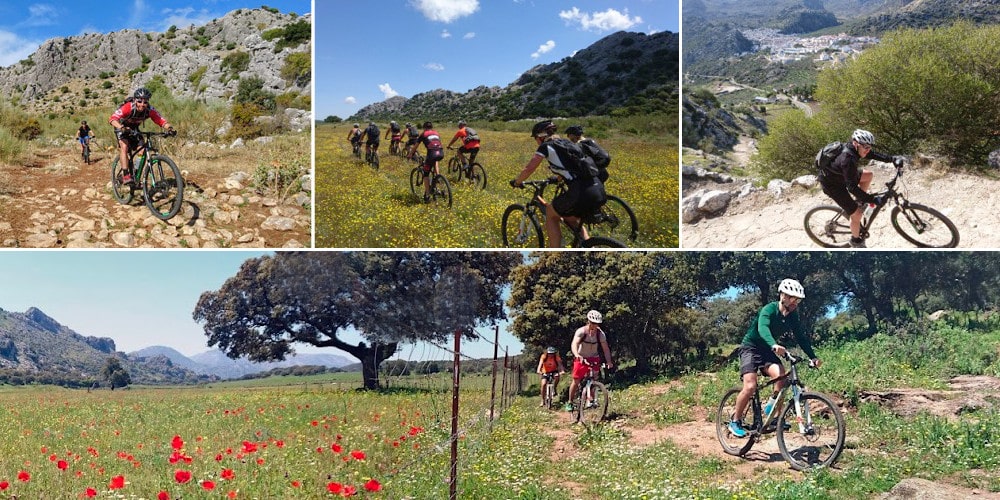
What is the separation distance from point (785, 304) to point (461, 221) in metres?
5.87

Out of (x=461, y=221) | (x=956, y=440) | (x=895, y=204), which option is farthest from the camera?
(x=461, y=221)

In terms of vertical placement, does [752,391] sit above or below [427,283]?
below

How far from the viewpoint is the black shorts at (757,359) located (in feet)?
21.0

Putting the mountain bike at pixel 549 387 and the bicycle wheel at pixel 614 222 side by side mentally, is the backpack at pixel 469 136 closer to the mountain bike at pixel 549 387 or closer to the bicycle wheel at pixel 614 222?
the bicycle wheel at pixel 614 222

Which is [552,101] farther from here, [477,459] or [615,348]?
[477,459]

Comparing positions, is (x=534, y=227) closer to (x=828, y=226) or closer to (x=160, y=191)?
(x=828, y=226)

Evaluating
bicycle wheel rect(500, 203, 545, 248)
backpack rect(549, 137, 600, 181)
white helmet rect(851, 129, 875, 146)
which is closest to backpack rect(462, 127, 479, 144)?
bicycle wheel rect(500, 203, 545, 248)

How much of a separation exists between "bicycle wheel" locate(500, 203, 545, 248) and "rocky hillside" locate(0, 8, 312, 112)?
11745mm

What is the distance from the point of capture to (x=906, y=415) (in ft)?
23.6

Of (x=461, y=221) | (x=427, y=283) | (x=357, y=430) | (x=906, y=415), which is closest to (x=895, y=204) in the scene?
(x=906, y=415)

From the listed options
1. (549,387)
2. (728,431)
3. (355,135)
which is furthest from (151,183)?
(728,431)

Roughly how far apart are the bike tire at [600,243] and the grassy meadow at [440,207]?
1476 mm

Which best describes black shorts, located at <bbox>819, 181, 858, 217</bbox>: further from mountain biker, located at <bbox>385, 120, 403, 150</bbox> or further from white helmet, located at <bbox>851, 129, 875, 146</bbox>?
mountain biker, located at <bbox>385, 120, 403, 150</bbox>

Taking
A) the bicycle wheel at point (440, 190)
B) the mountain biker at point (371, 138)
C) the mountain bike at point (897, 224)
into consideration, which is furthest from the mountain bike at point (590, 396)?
the mountain biker at point (371, 138)
